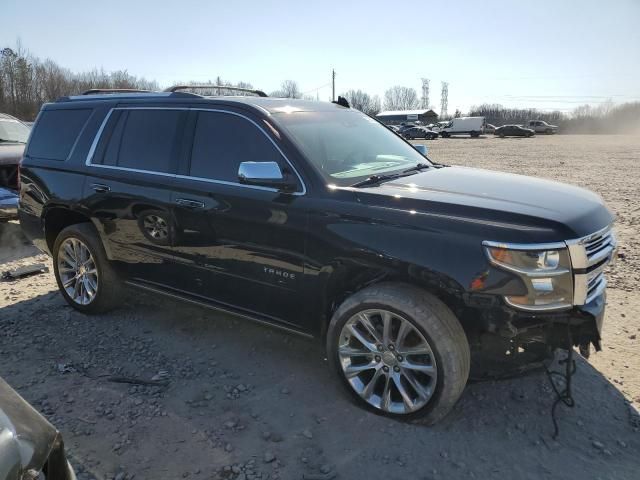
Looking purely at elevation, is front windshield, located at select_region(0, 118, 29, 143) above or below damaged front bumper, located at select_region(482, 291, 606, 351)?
above

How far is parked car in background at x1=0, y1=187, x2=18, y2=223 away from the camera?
24.3 feet

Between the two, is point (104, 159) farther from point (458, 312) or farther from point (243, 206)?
point (458, 312)

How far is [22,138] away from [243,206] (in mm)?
7474

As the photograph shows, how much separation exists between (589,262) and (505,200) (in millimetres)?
575

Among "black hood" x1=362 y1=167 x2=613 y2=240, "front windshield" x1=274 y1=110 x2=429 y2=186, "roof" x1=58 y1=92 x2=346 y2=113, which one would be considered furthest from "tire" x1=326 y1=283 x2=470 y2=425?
"roof" x1=58 y1=92 x2=346 y2=113

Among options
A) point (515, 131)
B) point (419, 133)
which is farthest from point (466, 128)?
point (419, 133)

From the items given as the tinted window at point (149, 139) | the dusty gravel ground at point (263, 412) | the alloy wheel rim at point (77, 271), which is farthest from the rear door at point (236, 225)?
the alloy wheel rim at point (77, 271)

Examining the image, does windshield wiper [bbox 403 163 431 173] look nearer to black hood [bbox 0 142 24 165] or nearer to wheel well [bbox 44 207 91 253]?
wheel well [bbox 44 207 91 253]

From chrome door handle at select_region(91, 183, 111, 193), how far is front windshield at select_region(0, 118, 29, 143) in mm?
5709

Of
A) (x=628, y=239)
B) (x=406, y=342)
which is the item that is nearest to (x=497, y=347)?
(x=406, y=342)

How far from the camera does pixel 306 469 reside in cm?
282

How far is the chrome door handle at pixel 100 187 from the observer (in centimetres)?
435

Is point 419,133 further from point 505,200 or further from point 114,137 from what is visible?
point 505,200

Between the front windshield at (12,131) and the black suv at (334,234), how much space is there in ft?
16.6
